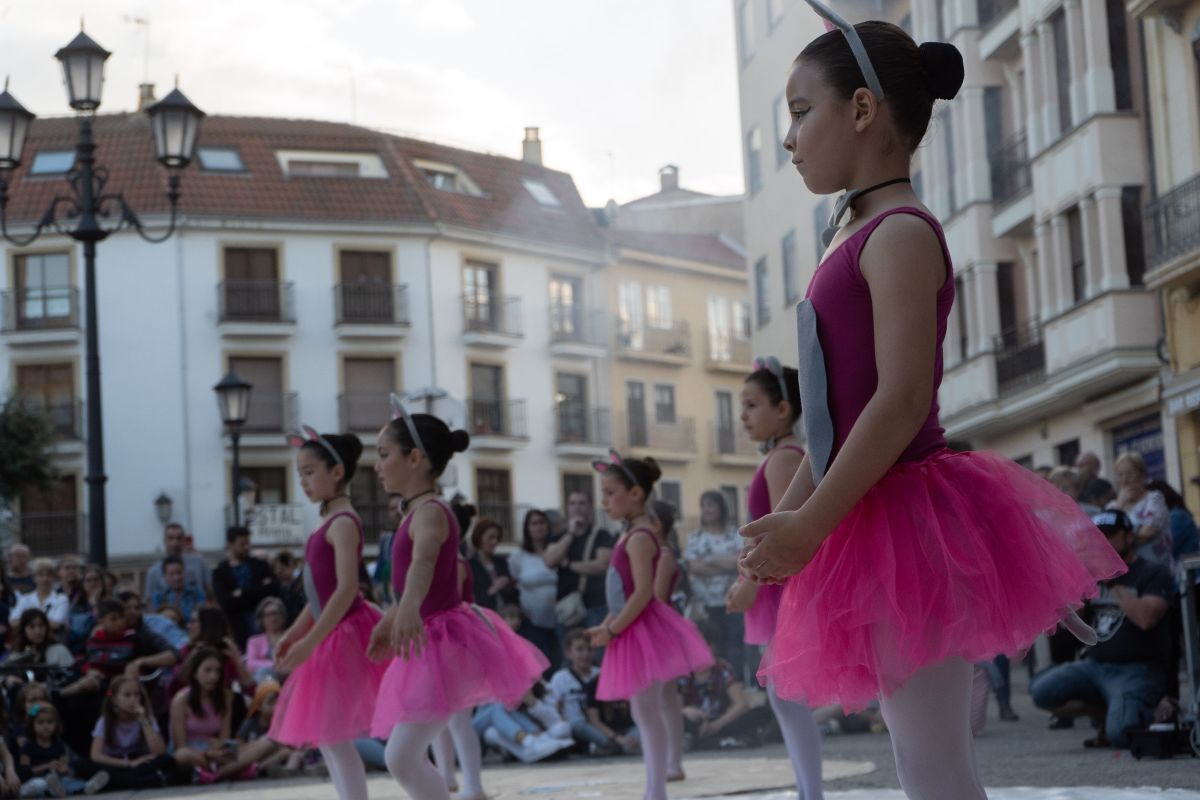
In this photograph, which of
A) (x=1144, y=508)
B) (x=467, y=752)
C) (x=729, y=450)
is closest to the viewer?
(x=467, y=752)

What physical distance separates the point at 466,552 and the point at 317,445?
26.4 ft

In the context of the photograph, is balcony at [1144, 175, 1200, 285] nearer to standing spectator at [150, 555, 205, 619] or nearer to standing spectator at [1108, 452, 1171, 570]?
standing spectator at [1108, 452, 1171, 570]

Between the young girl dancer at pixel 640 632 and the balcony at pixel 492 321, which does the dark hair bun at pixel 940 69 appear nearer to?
the young girl dancer at pixel 640 632

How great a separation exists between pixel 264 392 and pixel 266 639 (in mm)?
35453

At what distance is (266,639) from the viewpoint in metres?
16.7

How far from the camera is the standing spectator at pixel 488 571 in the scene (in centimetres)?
1644

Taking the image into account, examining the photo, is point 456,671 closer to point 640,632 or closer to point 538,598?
point 640,632

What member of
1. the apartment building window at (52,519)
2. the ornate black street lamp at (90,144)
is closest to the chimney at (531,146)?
the apartment building window at (52,519)

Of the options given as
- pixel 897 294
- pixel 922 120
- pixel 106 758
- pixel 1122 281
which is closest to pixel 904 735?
pixel 897 294

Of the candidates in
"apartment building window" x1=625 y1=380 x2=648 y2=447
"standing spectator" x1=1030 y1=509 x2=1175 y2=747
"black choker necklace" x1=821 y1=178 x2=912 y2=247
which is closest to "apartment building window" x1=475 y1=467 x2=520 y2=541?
"apartment building window" x1=625 y1=380 x2=648 y2=447

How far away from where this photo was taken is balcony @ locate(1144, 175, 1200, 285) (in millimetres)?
24906

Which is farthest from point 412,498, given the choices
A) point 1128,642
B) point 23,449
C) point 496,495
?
point 496,495

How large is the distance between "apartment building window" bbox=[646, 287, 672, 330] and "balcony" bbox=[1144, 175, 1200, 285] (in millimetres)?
33903

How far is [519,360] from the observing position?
55656 mm
